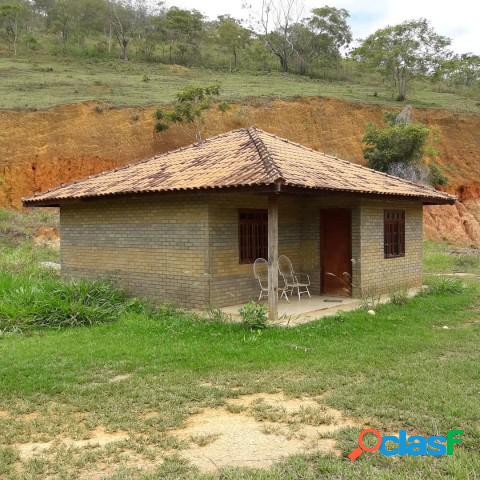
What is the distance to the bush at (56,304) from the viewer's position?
9336 millimetres

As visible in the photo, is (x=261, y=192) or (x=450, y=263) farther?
(x=450, y=263)

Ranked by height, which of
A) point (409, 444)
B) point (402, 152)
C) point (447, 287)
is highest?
point (402, 152)

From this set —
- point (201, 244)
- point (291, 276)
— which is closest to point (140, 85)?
point (291, 276)

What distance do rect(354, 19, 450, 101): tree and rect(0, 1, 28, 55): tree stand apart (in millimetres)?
29958

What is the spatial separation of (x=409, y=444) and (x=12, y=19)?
54.0 metres

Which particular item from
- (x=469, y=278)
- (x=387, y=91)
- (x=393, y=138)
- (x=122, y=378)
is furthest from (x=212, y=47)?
(x=122, y=378)

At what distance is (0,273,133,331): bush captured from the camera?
934 centimetres

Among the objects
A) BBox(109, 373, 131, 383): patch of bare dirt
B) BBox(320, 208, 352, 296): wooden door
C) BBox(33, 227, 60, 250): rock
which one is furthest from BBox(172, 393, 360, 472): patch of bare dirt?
BBox(33, 227, 60, 250): rock

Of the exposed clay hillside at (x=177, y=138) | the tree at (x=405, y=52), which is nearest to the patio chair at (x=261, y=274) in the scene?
the exposed clay hillside at (x=177, y=138)

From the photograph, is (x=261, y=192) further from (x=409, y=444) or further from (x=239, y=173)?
(x=409, y=444)

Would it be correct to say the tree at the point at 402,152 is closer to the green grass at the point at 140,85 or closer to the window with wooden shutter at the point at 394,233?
the green grass at the point at 140,85

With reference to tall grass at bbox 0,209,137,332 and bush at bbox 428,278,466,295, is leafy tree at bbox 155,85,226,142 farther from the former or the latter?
bush at bbox 428,278,466,295

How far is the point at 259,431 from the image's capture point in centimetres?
488

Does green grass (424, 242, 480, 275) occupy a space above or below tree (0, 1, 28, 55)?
below
